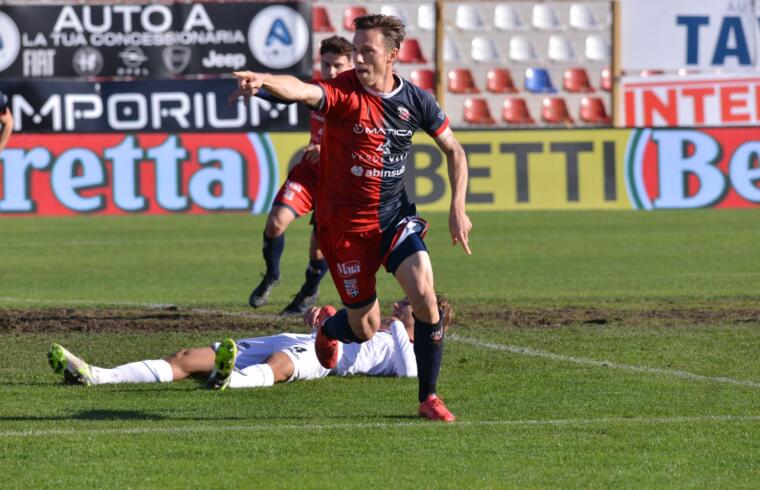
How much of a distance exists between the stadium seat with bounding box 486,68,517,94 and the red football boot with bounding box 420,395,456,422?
25620 millimetres

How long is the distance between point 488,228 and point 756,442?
16.8m

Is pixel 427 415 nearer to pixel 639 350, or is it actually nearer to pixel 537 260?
pixel 639 350

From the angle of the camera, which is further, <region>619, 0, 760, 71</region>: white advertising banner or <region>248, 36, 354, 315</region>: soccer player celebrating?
<region>619, 0, 760, 71</region>: white advertising banner

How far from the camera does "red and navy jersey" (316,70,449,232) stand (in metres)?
8.16

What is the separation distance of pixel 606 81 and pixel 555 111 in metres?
1.44

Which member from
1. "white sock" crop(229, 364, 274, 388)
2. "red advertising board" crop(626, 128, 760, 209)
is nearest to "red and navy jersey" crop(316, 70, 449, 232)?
"white sock" crop(229, 364, 274, 388)

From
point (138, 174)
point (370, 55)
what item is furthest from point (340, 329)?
point (138, 174)

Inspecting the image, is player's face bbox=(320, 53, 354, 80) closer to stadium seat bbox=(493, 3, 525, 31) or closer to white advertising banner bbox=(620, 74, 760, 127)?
stadium seat bbox=(493, 3, 525, 31)

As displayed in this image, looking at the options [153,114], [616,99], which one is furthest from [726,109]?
[153,114]

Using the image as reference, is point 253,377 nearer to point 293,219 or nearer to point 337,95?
point 337,95

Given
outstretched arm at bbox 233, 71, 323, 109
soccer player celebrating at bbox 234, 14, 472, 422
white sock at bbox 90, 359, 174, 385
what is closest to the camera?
outstretched arm at bbox 233, 71, 323, 109

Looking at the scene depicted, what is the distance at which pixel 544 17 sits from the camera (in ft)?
110

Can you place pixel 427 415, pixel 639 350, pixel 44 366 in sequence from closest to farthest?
1. pixel 427 415
2. pixel 44 366
3. pixel 639 350

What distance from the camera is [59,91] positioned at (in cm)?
3100
